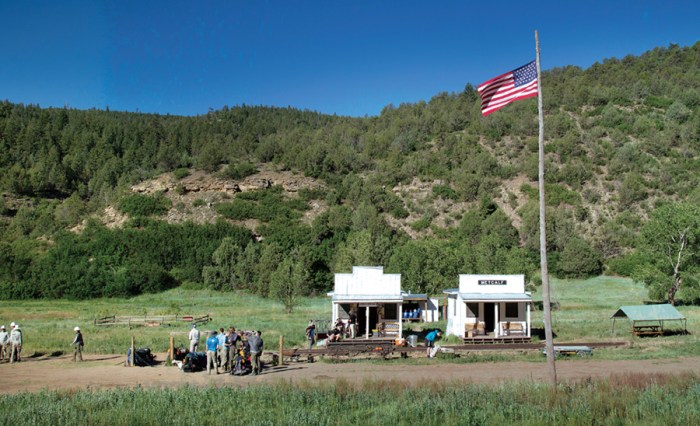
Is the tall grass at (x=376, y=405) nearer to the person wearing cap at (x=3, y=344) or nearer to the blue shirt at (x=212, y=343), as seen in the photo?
the blue shirt at (x=212, y=343)

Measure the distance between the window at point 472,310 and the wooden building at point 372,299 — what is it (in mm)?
3652

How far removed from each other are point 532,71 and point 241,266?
59.3 meters

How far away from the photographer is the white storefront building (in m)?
29.6

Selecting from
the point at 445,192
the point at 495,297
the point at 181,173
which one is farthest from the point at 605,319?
the point at 181,173

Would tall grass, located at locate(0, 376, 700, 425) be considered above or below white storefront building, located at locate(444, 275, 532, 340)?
below

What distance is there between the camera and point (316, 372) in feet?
67.0

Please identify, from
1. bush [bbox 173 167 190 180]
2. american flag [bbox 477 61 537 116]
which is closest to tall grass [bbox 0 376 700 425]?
american flag [bbox 477 61 537 116]

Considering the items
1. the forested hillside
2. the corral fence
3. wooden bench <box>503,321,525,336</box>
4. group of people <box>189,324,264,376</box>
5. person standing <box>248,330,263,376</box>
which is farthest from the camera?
the forested hillside

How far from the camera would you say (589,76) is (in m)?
133

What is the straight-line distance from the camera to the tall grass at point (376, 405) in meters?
12.7

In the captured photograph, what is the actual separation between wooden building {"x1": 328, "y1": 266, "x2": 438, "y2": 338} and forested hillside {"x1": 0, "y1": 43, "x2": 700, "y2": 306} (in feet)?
59.1

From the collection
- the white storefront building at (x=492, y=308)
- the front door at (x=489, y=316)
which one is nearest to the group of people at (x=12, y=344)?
the white storefront building at (x=492, y=308)

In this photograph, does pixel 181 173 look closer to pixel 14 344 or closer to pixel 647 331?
pixel 14 344

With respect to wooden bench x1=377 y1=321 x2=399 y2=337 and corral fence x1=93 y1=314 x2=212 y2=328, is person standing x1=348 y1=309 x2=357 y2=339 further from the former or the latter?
corral fence x1=93 y1=314 x2=212 y2=328
